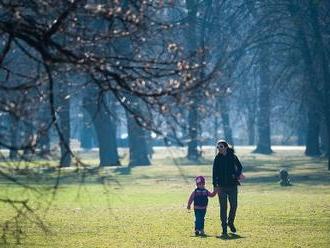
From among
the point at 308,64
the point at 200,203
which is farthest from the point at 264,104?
the point at 200,203

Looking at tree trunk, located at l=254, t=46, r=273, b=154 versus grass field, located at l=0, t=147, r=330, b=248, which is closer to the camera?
grass field, located at l=0, t=147, r=330, b=248

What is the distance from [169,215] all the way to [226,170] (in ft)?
18.5

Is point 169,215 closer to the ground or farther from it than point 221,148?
closer to the ground

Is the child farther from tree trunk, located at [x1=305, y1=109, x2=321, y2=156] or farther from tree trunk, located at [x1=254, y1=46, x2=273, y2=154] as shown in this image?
tree trunk, located at [x1=305, y1=109, x2=321, y2=156]

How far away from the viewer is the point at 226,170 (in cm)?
2073

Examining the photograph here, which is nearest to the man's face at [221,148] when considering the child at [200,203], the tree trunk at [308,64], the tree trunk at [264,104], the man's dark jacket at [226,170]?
the man's dark jacket at [226,170]

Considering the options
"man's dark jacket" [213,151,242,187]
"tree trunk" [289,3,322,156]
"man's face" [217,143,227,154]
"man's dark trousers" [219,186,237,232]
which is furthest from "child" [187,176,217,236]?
"tree trunk" [289,3,322,156]

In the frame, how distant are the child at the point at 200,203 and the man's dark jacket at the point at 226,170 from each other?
13.0 inches

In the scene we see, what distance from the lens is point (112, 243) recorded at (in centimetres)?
1919

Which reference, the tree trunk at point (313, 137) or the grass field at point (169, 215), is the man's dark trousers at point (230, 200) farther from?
the tree trunk at point (313, 137)

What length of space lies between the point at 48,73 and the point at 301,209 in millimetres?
16599

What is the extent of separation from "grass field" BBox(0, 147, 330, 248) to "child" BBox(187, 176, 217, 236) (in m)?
0.26

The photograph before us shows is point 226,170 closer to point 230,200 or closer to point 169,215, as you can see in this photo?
point 230,200

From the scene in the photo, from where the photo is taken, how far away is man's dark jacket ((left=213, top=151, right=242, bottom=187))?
20719 mm
